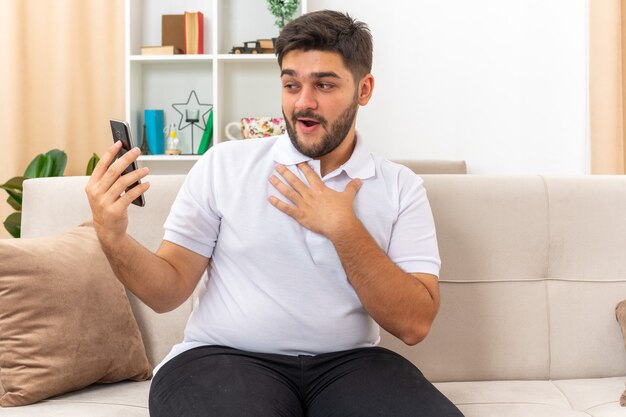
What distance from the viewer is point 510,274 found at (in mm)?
1907

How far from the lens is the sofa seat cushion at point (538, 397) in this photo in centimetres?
160

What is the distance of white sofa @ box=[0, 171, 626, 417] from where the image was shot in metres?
1.88

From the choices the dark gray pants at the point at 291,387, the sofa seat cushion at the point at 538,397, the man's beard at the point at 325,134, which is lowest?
the sofa seat cushion at the point at 538,397

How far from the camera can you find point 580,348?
189 cm

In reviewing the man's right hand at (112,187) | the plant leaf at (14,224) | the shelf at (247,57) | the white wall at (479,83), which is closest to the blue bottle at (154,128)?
the shelf at (247,57)

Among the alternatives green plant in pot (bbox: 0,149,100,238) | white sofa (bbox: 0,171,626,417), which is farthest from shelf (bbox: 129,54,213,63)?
white sofa (bbox: 0,171,626,417)

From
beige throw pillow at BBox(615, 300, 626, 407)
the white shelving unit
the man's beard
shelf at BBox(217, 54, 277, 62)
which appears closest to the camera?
the man's beard

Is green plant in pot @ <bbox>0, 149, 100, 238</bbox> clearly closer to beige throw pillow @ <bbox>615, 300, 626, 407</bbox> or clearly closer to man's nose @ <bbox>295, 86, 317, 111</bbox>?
man's nose @ <bbox>295, 86, 317, 111</bbox>

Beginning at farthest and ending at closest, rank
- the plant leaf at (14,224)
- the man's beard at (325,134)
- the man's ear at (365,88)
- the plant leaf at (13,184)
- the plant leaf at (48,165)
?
the plant leaf at (48,165) → the plant leaf at (14,224) → the plant leaf at (13,184) → the man's ear at (365,88) → the man's beard at (325,134)

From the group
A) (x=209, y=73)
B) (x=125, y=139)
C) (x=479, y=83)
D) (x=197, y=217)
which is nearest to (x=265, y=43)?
(x=209, y=73)

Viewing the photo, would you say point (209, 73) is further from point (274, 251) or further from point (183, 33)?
point (274, 251)

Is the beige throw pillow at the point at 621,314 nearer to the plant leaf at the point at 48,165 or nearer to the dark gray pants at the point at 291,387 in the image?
the dark gray pants at the point at 291,387

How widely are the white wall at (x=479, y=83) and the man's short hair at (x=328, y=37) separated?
2.28m

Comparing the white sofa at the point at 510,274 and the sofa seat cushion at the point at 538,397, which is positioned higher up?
the white sofa at the point at 510,274
